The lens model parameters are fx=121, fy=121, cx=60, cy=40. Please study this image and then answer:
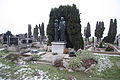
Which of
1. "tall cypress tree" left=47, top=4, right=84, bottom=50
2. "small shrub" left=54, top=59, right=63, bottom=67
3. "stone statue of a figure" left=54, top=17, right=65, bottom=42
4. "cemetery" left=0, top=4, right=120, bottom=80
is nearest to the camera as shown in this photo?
"cemetery" left=0, top=4, right=120, bottom=80

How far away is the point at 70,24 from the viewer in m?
20.0

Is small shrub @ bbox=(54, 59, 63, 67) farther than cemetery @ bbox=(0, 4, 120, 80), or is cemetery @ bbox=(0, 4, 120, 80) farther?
small shrub @ bbox=(54, 59, 63, 67)

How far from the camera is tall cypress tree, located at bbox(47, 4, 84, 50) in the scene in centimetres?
1994

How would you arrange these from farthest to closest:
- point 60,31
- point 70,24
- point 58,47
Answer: point 70,24, point 60,31, point 58,47

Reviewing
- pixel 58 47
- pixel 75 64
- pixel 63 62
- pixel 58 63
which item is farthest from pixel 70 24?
pixel 75 64

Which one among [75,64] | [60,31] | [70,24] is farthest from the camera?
[70,24]

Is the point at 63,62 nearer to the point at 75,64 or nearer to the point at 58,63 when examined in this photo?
the point at 58,63

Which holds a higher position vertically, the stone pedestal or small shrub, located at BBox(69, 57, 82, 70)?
the stone pedestal

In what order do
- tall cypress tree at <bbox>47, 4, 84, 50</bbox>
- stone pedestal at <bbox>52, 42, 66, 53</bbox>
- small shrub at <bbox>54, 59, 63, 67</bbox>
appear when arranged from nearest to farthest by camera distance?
1. small shrub at <bbox>54, 59, 63, 67</bbox>
2. stone pedestal at <bbox>52, 42, 66, 53</bbox>
3. tall cypress tree at <bbox>47, 4, 84, 50</bbox>

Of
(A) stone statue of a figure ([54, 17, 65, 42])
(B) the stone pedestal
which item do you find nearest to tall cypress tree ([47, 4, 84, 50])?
(A) stone statue of a figure ([54, 17, 65, 42])

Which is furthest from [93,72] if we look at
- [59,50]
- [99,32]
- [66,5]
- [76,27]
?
[99,32]

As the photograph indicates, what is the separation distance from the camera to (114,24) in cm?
3481

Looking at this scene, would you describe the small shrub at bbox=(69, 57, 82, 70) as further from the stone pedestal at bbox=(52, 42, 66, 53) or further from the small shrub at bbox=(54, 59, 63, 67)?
the stone pedestal at bbox=(52, 42, 66, 53)

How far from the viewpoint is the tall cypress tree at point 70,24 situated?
1994 cm
